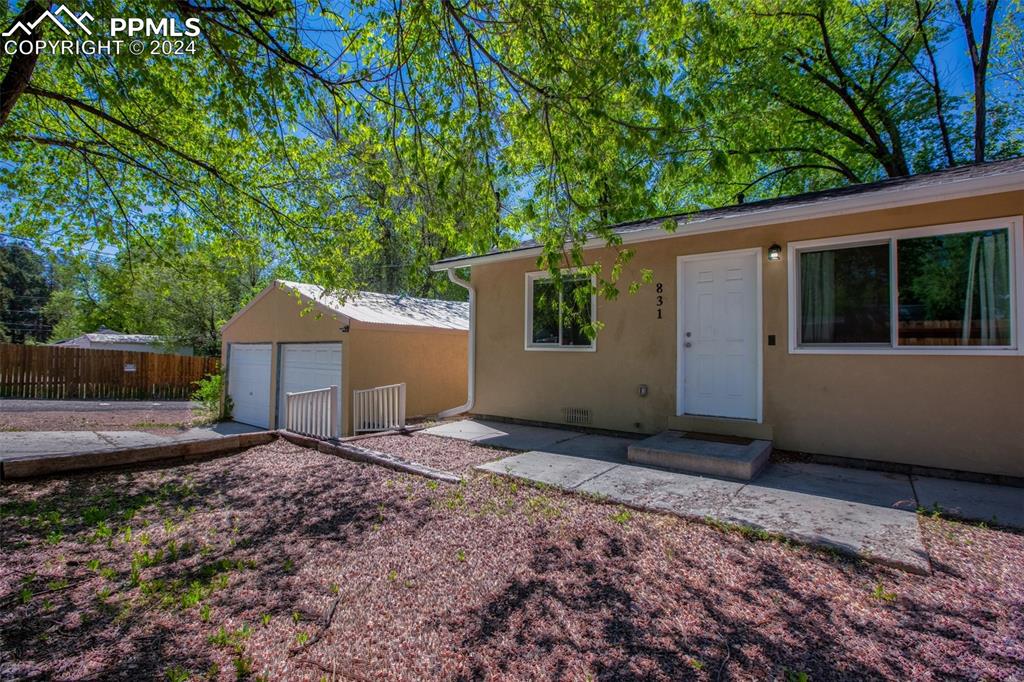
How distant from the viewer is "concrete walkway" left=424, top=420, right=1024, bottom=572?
313 centimetres

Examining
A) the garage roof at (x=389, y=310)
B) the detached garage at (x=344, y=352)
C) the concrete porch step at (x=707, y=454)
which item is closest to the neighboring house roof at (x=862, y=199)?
the concrete porch step at (x=707, y=454)

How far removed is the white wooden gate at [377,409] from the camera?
846 cm

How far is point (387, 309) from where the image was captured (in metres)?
Answer: 11.1

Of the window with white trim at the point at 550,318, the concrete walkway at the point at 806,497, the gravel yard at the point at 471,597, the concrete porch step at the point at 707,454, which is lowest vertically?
the gravel yard at the point at 471,597

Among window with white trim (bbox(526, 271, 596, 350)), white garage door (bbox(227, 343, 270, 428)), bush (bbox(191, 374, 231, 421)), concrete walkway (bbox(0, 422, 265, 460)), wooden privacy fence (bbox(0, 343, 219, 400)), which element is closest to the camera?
concrete walkway (bbox(0, 422, 265, 460))

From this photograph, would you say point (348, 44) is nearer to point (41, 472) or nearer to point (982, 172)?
point (41, 472)

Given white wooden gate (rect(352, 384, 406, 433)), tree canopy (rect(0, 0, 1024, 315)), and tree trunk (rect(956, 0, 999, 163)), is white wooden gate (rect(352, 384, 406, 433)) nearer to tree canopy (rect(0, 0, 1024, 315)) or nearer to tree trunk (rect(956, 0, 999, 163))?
tree canopy (rect(0, 0, 1024, 315))

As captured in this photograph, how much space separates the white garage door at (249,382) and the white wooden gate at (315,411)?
14.5 feet

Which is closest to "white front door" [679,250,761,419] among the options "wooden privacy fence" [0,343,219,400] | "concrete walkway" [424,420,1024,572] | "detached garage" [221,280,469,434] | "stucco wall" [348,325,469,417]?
"concrete walkway" [424,420,1024,572]

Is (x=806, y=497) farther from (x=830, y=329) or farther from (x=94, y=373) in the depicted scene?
(x=94, y=373)

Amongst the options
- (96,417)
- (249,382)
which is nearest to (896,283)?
(249,382)

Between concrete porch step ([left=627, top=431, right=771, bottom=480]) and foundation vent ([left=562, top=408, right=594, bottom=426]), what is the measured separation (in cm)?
135

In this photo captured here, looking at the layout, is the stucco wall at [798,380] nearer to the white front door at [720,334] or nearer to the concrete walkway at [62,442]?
the white front door at [720,334]

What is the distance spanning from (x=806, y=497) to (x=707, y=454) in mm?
971
